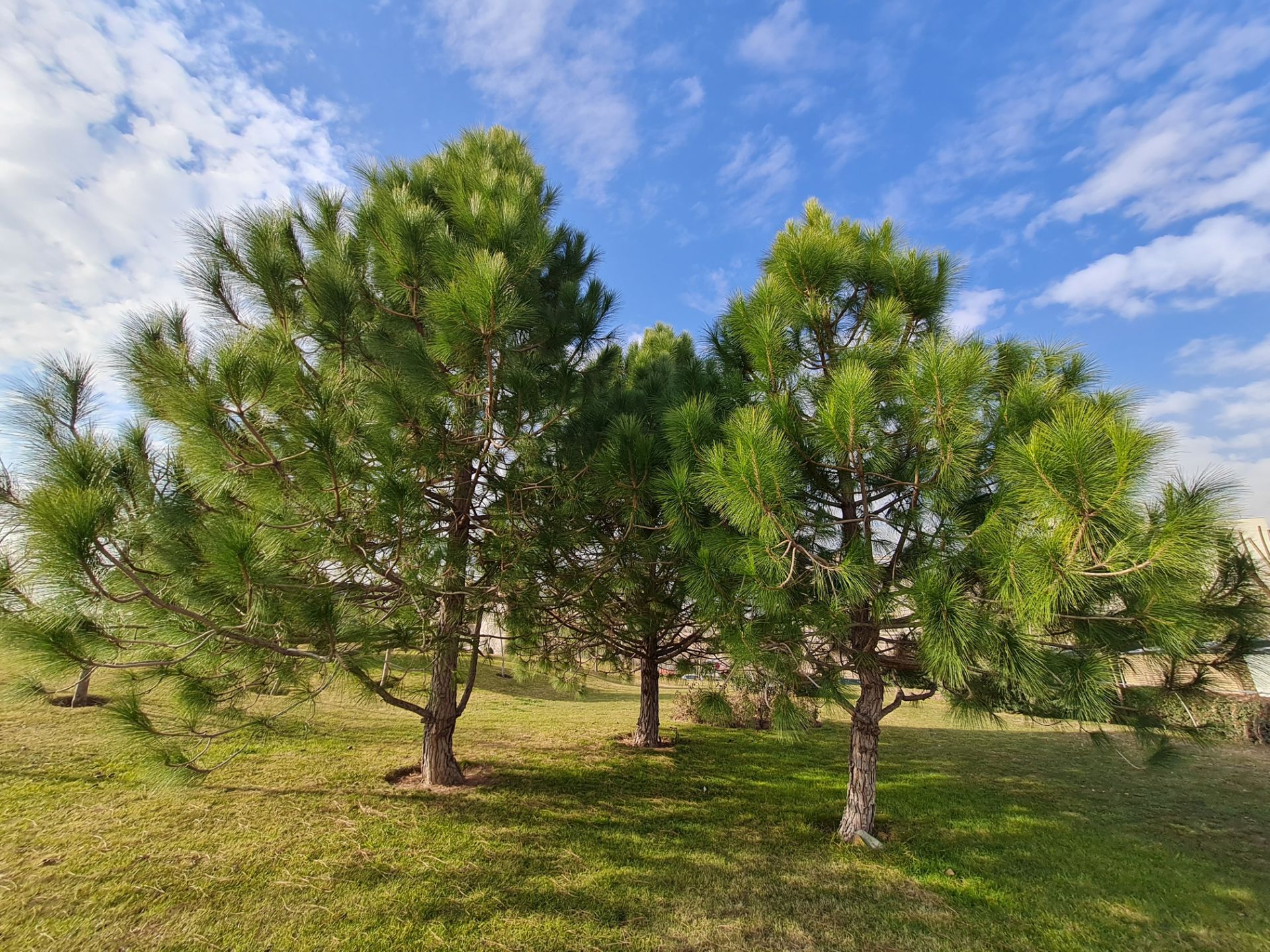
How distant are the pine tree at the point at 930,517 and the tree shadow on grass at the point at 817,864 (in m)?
0.95

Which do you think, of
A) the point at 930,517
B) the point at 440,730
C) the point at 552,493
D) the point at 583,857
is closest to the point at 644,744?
the point at 440,730

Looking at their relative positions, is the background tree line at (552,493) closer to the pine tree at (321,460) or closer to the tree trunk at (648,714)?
the pine tree at (321,460)

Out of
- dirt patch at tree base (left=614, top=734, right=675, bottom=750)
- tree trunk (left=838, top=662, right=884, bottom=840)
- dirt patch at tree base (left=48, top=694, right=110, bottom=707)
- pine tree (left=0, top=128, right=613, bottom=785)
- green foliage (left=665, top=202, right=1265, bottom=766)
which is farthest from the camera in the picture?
dirt patch at tree base (left=614, top=734, right=675, bottom=750)

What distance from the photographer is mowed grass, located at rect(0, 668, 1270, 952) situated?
3.03 m

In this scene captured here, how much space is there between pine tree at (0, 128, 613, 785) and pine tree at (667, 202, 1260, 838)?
1748 mm

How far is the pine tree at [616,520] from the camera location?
13.3 feet

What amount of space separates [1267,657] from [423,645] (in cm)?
595

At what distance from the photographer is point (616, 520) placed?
4.91m

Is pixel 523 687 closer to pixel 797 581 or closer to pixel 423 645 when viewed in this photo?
pixel 423 645

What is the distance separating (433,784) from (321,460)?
12.6ft

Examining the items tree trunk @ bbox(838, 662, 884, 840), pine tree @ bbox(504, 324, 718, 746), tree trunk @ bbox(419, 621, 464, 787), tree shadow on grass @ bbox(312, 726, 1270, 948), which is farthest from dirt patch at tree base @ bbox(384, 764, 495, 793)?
tree trunk @ bbox(838, 662, 884, 840)

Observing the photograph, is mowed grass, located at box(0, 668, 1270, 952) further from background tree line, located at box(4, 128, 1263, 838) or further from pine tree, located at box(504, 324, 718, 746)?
pine tree, located at box(504, 324, 718, 746)

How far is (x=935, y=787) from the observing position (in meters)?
6.68

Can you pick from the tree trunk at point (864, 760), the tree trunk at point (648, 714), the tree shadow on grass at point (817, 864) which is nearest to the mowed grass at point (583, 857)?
the tree shadow on grass at point (817, 864)
